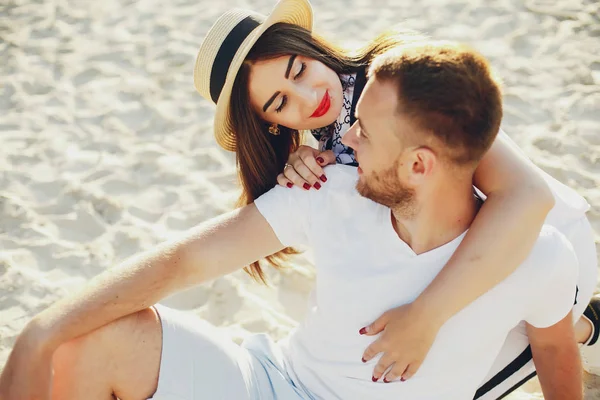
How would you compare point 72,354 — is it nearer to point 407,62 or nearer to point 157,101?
point 407,62

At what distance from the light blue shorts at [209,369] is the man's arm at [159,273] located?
0.13 m

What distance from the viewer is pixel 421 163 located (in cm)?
180

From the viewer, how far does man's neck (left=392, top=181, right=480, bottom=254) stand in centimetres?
188

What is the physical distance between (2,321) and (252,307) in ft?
3.78

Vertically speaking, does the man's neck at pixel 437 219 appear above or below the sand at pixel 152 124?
above

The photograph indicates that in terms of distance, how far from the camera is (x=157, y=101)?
447 cm

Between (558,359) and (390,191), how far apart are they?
0.78m

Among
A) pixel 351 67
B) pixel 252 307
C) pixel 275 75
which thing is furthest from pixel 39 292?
pixel 351 67

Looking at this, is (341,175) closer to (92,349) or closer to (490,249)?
(490,249)

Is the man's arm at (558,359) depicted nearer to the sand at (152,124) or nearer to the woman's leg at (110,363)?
the sand at (152,124)

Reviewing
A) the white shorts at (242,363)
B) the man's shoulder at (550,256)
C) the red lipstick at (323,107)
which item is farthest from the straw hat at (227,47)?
the man's shoulder at (550,256)

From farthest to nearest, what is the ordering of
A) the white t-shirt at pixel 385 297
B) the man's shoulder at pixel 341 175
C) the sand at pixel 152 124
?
the sand at pixel 152 124 < the man's shoulder at pixel 341 175 < the white t-shirt at pixel 385 297

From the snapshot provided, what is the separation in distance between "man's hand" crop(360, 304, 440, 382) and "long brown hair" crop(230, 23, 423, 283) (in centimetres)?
74

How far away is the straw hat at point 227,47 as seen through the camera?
2355mm
